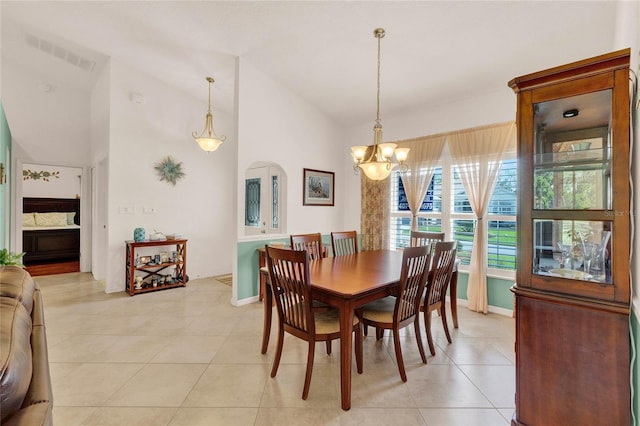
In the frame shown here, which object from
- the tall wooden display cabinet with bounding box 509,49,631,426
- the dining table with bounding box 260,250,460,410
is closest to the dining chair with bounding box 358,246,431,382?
the dining table with bounding box 260,250,460,410

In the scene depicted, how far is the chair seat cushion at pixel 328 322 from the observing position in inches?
79.6

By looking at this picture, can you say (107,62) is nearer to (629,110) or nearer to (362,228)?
(362,228)

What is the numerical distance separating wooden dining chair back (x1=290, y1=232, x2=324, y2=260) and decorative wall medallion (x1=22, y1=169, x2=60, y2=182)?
7.56 m

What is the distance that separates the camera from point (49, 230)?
21.1 feet

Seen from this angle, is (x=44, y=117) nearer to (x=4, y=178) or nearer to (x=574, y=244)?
(x=4, y=178)

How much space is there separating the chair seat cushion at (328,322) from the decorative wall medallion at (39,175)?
8.35 m

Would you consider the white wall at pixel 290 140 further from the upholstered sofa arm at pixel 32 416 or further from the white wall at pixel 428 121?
the upholstered sofa arm at pixel 32 416

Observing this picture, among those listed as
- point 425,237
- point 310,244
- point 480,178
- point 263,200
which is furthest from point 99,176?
point 480,178

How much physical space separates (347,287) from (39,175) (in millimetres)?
8638

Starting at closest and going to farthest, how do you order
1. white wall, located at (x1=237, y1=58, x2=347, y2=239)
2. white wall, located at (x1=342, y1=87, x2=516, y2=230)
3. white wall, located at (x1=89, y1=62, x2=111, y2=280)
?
white wall, located at (x1=342, y1=87, x2=516, y2=230) < white wall, located at (x1=237, y1=58, x2=347, y2=239) < white wall, located at (x1=89, y1=62, x2=111, y2=280)

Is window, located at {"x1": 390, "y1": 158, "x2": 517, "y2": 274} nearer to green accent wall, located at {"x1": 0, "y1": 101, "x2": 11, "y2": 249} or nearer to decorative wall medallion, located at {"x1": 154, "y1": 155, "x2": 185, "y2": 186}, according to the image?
decorative wall medallion, located at {"x1": 154, "y1": 155, "x2": 185, "y2": 186}

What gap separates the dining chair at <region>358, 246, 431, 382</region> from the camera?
2.14m

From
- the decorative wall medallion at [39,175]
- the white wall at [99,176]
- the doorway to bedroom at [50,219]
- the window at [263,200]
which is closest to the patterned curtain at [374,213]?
the window at [263,200]

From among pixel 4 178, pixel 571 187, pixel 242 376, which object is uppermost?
pixel 4 178
